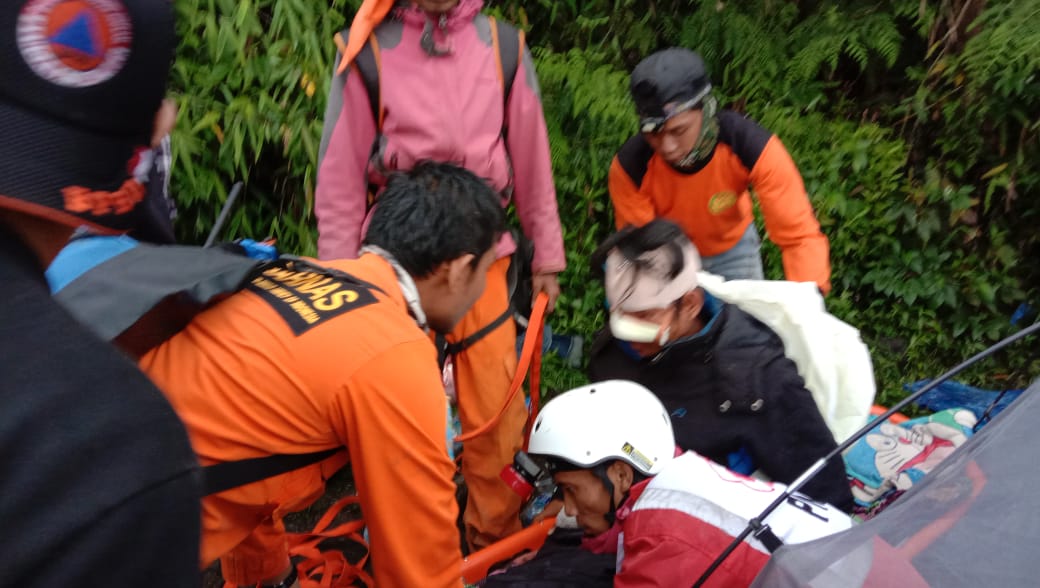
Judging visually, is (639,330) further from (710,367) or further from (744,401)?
(744,401)

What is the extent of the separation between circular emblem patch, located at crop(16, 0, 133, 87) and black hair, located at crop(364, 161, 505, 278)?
3.36ft

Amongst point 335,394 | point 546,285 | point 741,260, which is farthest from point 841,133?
point 335,394

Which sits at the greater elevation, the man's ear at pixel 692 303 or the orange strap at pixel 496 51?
the orange strap at pixel 496 51

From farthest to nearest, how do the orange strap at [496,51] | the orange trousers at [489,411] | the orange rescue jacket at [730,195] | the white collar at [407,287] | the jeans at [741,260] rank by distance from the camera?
the jeans at [741,260] → the orange trousers at [489,411] → the orange rescue jacket at [730,195] → the orange strap at [496,51] → the white collar at [407,287]

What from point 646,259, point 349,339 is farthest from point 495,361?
point 349,339

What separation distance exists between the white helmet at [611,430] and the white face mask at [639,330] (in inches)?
6.1

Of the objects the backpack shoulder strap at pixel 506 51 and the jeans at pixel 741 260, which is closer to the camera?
the backpack shoulder strap at pixel 506 51

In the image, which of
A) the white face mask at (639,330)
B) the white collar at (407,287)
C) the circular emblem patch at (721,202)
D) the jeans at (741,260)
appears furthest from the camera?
the jeans at (741,260)

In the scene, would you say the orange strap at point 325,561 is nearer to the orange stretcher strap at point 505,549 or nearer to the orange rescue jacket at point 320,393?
the orange stretcher strap at point 505,549

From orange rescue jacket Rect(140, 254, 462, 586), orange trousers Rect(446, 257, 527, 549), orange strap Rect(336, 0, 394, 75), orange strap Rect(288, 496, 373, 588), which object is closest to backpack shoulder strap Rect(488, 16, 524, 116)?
orange strap Rect(336, 0, 394, 75)

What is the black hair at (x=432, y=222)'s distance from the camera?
6.13ft

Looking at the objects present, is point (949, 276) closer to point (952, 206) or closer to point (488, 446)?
point (952, 206)

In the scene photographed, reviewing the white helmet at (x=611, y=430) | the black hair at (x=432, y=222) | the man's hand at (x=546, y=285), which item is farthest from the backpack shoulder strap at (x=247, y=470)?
the man's hand at (x=546, y=285)

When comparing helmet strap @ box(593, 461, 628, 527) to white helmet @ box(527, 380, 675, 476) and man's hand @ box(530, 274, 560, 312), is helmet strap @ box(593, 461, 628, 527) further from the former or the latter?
man's hand @ box(530, 274, 560, 312)
